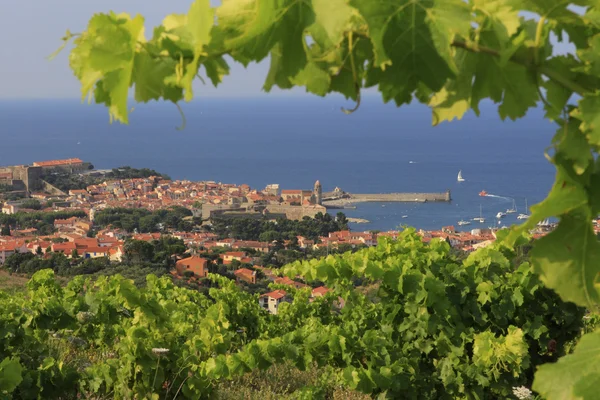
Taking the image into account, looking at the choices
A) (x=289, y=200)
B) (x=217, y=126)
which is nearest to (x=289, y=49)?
(x=289, y=200)

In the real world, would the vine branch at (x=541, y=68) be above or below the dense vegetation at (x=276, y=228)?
above

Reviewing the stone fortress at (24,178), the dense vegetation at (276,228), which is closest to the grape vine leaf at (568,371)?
the dense vegetation at (276,228)

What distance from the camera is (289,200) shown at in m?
39.2

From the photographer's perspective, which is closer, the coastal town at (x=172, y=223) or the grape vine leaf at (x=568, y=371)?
the grape vine leaf at (x=568, y=371)

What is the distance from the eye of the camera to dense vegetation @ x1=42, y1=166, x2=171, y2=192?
4162 cm

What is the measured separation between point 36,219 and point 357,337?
30546mm

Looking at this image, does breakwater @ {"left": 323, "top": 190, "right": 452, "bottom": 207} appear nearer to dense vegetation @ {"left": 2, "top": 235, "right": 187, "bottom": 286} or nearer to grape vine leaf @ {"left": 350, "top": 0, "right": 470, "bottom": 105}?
dense vegetation @ {"left": 2, "top": 235, "right": 187, "bottom": 286}

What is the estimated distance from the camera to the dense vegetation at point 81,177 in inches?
1639

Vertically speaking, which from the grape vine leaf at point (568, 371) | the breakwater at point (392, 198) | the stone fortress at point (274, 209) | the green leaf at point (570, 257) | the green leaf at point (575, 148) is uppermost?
the green leaf at point (575, 148)

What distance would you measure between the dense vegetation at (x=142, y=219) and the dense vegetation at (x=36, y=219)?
1630 millimetres

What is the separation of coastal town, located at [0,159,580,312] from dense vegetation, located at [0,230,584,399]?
10738 mm

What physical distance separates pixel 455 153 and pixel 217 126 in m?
44.4

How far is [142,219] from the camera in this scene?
30.9 meters

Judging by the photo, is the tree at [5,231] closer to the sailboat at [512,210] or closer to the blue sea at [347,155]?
the blue sea at [347,155]
